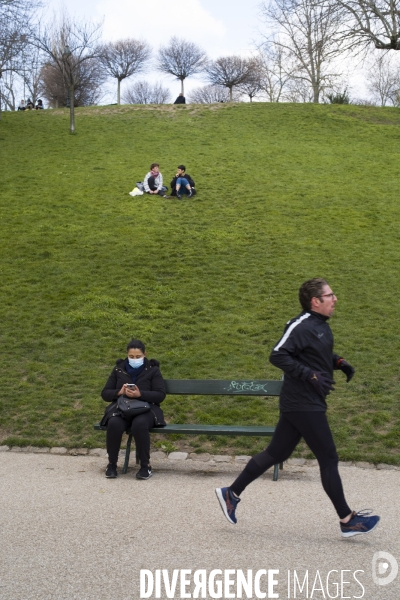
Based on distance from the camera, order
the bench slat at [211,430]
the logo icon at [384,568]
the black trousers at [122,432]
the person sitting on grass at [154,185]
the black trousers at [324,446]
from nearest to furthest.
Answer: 1. the logo icon at [384,568]
2. the black trousers at [324,446]
3. the black trousers at [122,432]
4. the bench slat at [211,430]
5. the person sitting on grass at [154,185]

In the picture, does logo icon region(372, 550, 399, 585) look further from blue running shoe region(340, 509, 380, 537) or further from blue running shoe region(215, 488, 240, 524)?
blue running shoe region(215, 488, 240, 524)

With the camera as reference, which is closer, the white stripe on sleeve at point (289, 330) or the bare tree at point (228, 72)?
the white stripe on sleeve at point (289, 330)

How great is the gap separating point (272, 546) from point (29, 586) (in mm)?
1665

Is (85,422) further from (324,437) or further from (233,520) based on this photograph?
(324,437)

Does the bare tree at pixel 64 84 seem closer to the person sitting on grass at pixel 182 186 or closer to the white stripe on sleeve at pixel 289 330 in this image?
the person sitting on grass at pixel 182 186

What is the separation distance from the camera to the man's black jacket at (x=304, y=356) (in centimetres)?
476

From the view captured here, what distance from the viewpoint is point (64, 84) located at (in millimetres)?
49375

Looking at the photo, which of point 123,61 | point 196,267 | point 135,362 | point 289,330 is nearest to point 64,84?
point 123,61

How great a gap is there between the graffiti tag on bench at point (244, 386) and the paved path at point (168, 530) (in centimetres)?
87

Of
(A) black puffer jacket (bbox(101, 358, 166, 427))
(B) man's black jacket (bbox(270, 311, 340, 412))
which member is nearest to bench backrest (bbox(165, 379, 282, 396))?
(A) black puffer jacket (bbox(101, 358, 166, 427))

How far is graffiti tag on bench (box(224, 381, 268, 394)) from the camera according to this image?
7383 millimetres

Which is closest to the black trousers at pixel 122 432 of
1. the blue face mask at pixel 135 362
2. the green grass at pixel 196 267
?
the blue face mask at pixel 135 362

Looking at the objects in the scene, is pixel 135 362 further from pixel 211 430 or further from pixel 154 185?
pixel 154 185

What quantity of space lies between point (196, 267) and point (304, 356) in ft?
34.1
